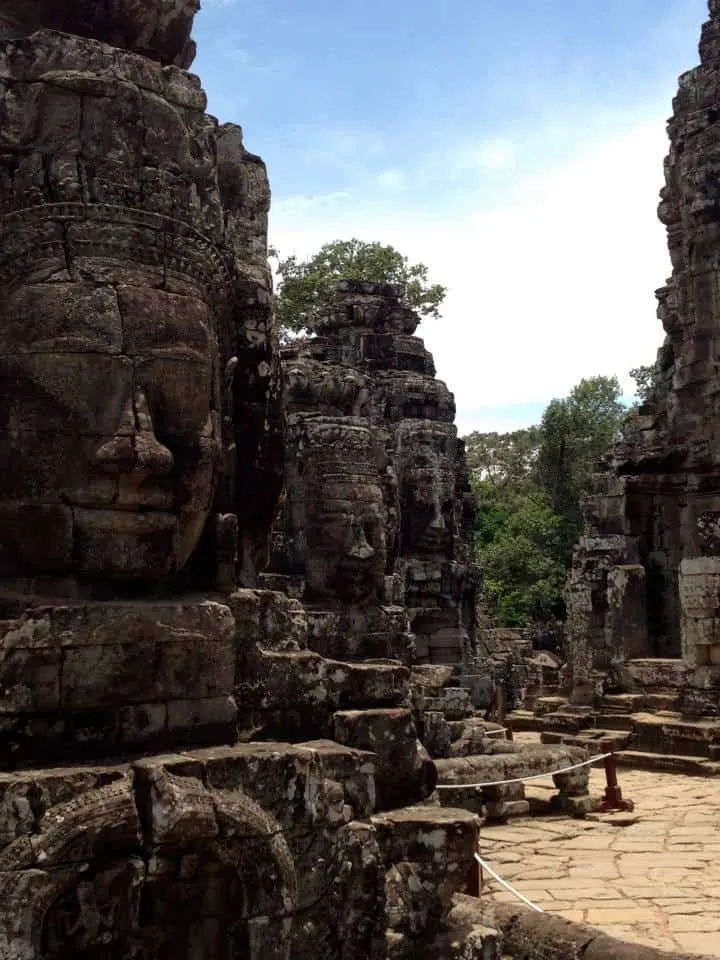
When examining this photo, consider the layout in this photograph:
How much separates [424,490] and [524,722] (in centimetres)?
382

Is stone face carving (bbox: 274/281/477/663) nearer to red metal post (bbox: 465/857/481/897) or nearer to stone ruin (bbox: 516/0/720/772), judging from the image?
stone ruin (bbox: 516/0/720/772)

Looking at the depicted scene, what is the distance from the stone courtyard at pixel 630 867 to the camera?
215 inches

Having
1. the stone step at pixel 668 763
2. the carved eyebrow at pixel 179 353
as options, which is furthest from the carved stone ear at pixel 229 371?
the stone step at pixel 668 763

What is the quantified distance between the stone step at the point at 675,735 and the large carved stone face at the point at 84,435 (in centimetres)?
973

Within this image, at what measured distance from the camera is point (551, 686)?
2219cm

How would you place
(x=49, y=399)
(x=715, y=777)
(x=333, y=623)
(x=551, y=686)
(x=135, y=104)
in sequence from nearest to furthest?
(x=49, y=399), (x=135, y=104), (x=333, y=623), (x=715, y=777), (x=551, y=686)

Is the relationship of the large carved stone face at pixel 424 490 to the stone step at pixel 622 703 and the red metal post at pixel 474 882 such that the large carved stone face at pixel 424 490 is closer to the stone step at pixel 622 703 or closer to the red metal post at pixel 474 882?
the stone step at pixel 622 703

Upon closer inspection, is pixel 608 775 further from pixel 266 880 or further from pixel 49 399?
pixel 49 399

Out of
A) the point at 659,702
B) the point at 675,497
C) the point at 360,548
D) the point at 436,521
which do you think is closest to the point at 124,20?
the point at 360,548

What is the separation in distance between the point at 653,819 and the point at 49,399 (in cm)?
689

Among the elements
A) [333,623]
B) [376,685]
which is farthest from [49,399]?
[333,623]

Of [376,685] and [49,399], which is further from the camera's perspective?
[376,685]

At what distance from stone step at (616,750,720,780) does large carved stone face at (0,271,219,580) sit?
30.2 ft

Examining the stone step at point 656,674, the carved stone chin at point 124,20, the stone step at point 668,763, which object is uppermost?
the carved stone chin at point 124,20
